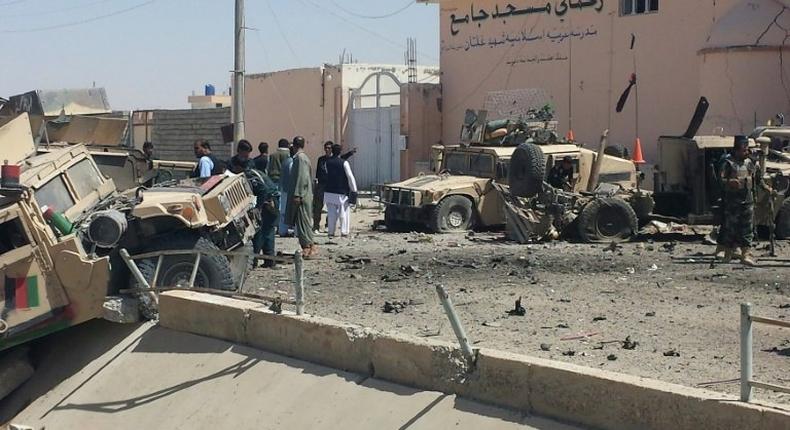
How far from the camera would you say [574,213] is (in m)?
15.2

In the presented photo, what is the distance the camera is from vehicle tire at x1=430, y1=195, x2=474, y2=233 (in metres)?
16.9

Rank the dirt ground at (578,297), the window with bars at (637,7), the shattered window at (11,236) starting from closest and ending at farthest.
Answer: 1. the dirt ground at (578,297)
2. the shattered window at (11,236)
3. the window with bars at (637,7)

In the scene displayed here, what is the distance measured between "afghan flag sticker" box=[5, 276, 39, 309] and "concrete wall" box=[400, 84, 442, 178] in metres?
20.9

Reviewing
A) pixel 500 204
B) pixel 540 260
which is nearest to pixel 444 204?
pixel 500 204

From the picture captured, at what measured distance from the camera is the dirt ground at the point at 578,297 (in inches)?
276

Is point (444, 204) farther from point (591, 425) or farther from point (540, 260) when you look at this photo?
point (591, 425)

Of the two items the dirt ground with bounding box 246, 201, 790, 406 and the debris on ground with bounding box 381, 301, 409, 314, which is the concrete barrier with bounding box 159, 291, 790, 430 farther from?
the debris on ground with bounding box 381, 301, 409, 314

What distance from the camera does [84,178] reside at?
10.1 m

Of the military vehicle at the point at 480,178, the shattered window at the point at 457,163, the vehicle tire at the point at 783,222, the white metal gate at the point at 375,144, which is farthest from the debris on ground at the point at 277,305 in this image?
the white metal gate at the point at 375,144

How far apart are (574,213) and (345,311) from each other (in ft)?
22.0

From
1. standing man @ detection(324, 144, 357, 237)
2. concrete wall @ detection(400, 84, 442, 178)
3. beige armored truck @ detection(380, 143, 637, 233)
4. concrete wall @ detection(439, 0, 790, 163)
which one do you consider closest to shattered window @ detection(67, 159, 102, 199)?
standing man @ detection(324, 144, 357, 237)

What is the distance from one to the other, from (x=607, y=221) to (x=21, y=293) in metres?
8.96

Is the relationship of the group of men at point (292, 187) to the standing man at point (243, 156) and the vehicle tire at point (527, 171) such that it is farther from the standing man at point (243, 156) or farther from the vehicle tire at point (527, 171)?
the vehicle tire at point (527, 171)

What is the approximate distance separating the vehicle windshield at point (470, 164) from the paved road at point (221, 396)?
9161 mm
